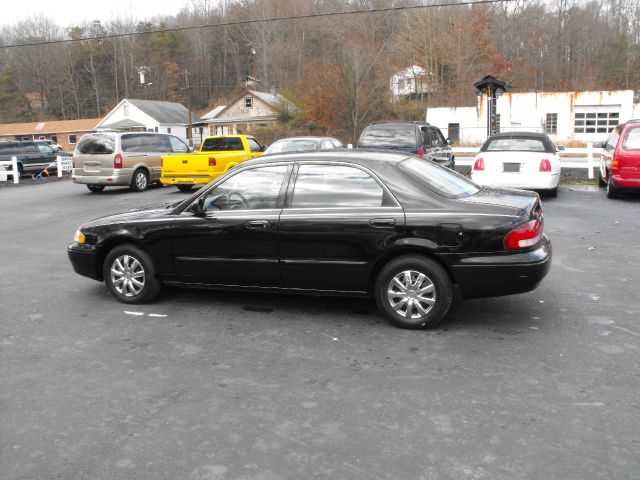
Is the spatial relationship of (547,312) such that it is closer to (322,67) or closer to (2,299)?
(2,299)

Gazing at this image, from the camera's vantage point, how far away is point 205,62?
92750 millimetres

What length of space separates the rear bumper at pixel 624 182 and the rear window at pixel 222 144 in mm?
9858

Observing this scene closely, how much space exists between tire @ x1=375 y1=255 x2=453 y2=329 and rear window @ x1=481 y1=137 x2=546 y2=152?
9.09 meters

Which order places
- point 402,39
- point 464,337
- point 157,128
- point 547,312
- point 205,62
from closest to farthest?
point 464,337
point 547,312
point 402,39
point 157,128
point 205,62

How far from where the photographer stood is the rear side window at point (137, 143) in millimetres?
18016

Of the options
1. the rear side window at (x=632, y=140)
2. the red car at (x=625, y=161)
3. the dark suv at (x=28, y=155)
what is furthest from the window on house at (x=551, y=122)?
the rear side window at (x=632, y=140)

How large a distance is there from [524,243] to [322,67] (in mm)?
49966

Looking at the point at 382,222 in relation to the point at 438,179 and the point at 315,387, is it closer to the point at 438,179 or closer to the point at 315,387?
the point at 438,179

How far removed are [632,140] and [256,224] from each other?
10.5 metres

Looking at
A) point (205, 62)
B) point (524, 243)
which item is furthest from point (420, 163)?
point (205, 62)

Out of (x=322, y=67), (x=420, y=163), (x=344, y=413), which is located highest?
(x=322, y=67)

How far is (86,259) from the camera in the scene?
6.50 metres

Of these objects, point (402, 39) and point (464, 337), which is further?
point (402, 39)

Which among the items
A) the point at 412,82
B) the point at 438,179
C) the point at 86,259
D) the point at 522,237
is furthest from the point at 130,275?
the point at 412,82
